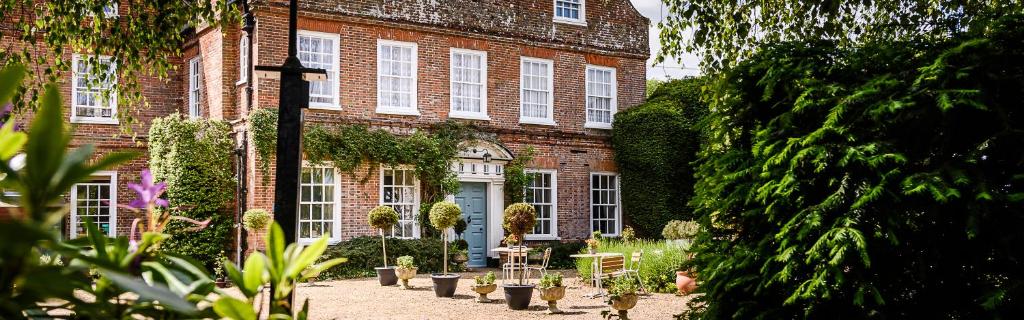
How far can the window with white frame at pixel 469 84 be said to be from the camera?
2064 cm

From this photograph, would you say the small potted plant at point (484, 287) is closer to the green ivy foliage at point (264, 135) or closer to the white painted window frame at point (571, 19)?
the green ivy foliage at point (264, 135)

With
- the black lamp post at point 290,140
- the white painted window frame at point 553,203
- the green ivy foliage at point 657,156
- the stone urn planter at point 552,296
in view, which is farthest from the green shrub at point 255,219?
the black lamp post at point 290,140

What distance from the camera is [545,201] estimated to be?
21.9m

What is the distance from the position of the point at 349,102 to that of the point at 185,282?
59.4 ft

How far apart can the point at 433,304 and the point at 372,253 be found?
5289 millimetres

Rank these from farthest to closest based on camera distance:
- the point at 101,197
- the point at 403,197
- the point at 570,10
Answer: the point at 570,10, the point at 101,197, the point at 403,197

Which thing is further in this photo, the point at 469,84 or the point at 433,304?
the point at 469,84

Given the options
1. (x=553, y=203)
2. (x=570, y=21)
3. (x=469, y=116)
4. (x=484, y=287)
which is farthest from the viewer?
(x=570, y=21)

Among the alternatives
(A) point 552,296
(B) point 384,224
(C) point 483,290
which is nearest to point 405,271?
(B) point 384,224

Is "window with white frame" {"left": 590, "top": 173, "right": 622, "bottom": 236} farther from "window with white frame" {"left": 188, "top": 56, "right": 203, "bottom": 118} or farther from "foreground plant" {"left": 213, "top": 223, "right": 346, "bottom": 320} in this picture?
"foreground plant" {"left": 213, "top": 223, "right": 346, "bottom": 320}

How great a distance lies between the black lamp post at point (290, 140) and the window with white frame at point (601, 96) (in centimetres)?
1633

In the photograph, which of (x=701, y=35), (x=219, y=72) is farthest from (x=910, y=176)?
(x=219, y=72)

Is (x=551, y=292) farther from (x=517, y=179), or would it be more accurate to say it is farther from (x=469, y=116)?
(x=469, y=116)

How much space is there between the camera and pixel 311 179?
18.7 meters
